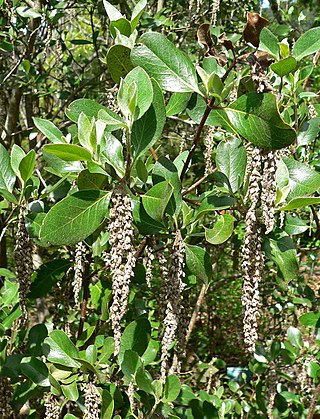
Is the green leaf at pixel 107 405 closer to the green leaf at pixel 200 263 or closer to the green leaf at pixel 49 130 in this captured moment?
the green leaf at pixel 200 263

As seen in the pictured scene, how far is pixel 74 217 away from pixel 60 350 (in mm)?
473

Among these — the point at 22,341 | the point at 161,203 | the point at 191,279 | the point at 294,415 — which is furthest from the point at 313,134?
the point at 294,415

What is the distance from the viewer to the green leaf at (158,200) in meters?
0.90

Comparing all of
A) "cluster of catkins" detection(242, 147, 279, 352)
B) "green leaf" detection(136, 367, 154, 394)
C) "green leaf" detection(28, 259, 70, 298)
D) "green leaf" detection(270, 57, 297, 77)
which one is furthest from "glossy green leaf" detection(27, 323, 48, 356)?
"green leaf" detection(270, 57, 297, 77)

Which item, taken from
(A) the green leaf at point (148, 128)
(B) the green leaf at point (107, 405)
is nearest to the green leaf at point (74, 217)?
(A) the green leaf at point (148, 128)

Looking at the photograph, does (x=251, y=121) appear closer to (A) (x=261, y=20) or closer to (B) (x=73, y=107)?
(A) (x=261, y=20)

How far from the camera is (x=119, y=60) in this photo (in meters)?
1.04

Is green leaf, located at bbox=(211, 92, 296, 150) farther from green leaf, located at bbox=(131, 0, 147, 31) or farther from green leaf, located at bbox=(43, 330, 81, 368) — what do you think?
green leaf, located at bbox=(43, 330, 81, 368)

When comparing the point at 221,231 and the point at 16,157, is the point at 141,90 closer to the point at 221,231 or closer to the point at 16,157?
the point at 221,231

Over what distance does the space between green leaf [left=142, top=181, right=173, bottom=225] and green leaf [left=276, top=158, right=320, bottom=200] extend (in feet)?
0.82

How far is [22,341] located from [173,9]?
2.28m

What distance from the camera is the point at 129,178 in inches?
37.0

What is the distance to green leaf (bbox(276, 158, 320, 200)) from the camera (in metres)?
1.02

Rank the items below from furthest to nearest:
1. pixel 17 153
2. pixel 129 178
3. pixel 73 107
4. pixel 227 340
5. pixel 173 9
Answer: pixel 227 340
pixel 173 9
pixel 17 153
pixel 73 107
pixel 129 178
